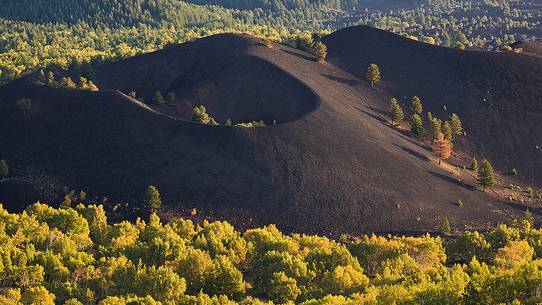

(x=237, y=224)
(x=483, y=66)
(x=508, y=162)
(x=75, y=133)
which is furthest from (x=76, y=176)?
(x=483, y=66)

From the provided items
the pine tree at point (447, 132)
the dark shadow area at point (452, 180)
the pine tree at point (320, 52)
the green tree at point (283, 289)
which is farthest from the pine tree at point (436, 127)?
the green tree at point (283, 289)

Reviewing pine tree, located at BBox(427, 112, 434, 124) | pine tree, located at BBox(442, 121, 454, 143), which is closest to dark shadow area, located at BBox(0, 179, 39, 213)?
pine tree, located at BBox(427, 112, 434, 124)

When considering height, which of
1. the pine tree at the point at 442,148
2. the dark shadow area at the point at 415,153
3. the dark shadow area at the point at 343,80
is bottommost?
the dark shadow area at the point at 415,153

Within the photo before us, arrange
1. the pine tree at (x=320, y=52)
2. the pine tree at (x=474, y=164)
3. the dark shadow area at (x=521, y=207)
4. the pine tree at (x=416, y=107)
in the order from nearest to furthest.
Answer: the dark shadow area at (x=521, y=207) < the pine tree at (x=474, y=164) < the pine tree at (x=416, y=107) < the pine tree at (x=320, y=52)

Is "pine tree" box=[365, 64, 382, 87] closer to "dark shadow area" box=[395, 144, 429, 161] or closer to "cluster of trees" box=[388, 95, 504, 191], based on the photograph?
"cluster of trees" box=[388, 95, 504, 191]

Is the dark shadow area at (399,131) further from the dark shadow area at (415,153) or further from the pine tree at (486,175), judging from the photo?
the pine tree at (486,175)
